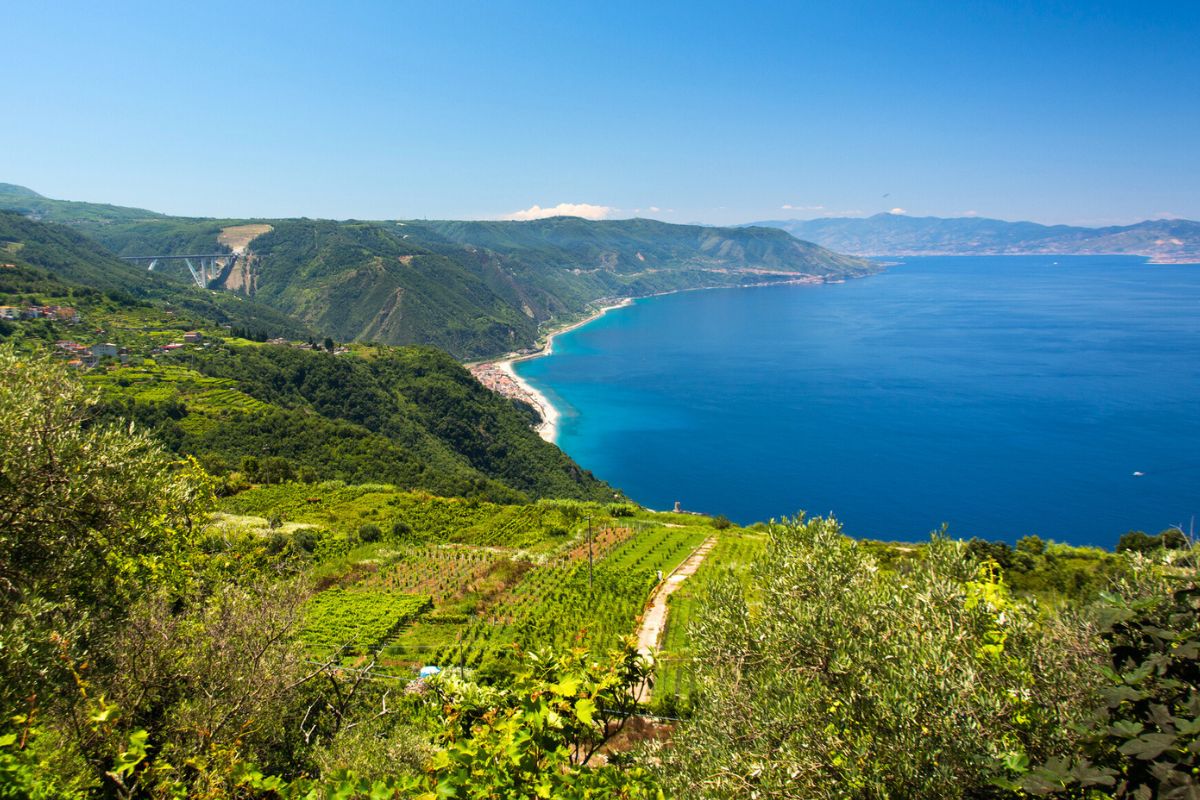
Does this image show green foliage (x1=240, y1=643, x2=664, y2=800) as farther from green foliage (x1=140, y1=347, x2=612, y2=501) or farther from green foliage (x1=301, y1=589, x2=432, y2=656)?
green foliage (x1=140, y1=347, x2=612, y2=501)

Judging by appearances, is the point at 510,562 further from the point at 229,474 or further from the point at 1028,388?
the point at 1028,388

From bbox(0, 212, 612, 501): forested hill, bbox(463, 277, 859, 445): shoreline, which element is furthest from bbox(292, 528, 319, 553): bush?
bbox(463, 277, 859, 445): shoreline

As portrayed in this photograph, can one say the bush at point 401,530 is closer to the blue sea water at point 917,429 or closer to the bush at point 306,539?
the bush at point 306,539

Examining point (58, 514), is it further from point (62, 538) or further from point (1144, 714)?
point (1144, 714)

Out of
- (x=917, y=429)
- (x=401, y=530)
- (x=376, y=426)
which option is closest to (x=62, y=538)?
(x=401, y=530)

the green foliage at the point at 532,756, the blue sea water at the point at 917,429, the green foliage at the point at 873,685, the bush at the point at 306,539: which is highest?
the green foliage at the point at 532,756

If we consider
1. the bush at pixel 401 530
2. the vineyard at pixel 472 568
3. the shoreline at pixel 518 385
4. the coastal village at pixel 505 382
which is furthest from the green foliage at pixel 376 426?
the coastal village at pixel 505 382

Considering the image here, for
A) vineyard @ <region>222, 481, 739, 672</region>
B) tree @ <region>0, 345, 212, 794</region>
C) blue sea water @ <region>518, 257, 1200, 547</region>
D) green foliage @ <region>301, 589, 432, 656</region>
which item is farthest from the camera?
blue sea water @ <region>518, 257, 1200, 547</region>
